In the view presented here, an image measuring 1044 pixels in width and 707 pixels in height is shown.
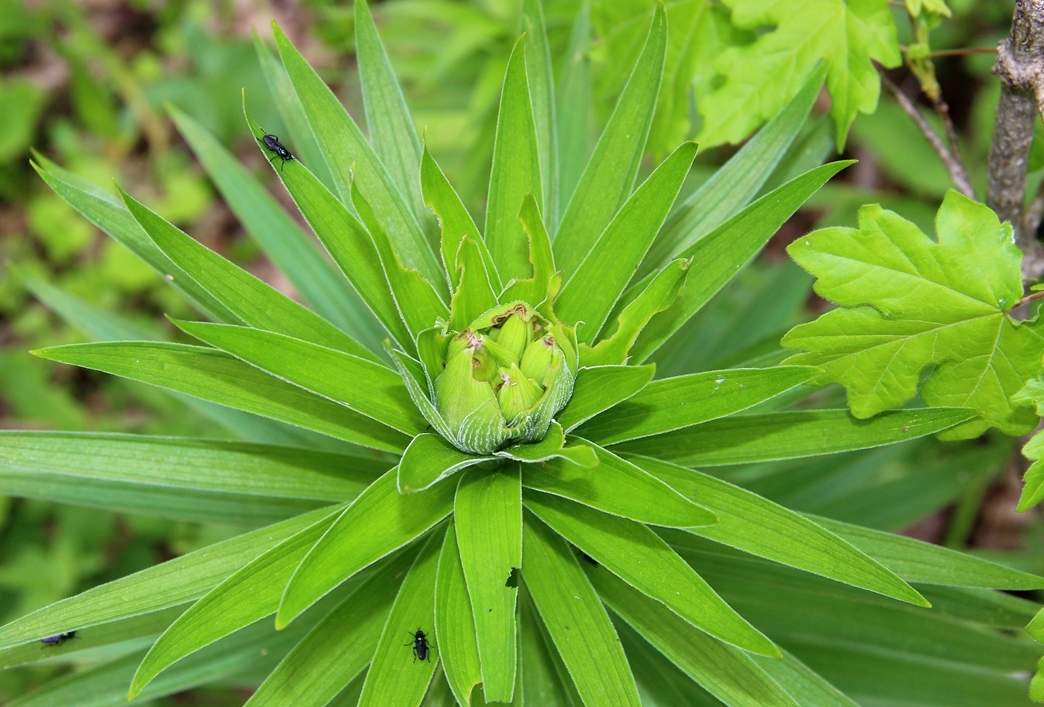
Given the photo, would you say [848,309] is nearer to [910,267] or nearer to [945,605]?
[910,267]

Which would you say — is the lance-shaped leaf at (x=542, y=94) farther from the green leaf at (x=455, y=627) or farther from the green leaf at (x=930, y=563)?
the green leaf at (x=930, y=563)

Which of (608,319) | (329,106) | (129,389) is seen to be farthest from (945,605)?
(129,389)

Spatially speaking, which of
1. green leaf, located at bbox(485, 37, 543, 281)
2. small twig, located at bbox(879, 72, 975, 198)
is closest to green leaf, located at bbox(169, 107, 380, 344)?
green leaf, located at bbox(485, 37, 543, 281)

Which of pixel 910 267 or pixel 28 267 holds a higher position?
pixel 28 267

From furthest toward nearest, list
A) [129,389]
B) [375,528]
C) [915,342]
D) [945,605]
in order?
[129,389], [945,605], [915,342], [375,528]

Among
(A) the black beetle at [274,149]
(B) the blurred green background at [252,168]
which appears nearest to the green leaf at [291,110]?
(B) the blurred green background at [252,168]

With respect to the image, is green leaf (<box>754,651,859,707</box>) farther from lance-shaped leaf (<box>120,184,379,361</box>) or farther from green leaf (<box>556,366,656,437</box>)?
lance-shaped leaf (<box>120,184,379,361</box>)

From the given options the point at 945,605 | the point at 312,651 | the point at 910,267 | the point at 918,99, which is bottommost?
the point at 945,605
